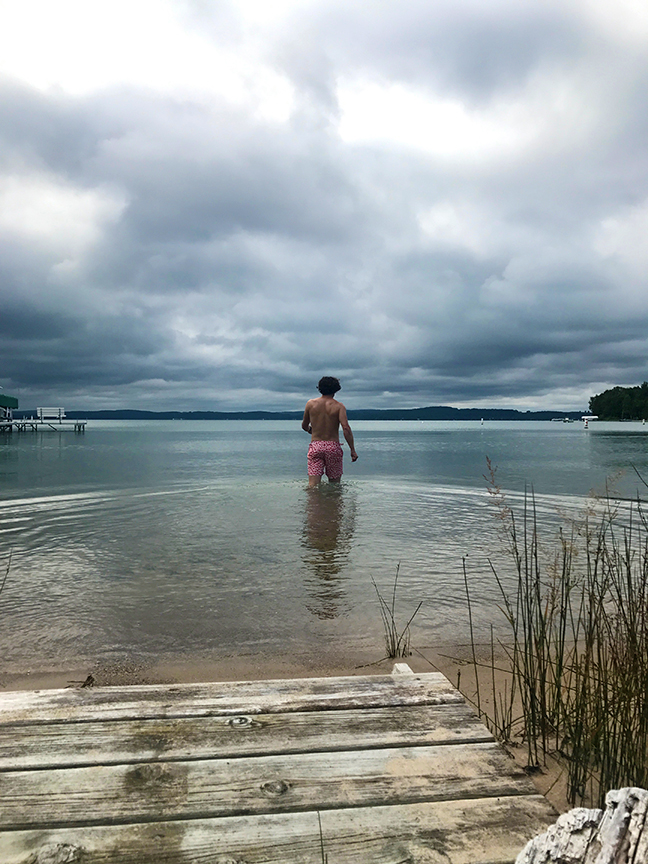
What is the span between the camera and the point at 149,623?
17.9 ft

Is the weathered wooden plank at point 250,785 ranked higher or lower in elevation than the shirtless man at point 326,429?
lower

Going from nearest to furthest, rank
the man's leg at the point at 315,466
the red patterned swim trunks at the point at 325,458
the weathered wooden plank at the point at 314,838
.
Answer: the weathered wooden plank at the point at 314,838
the red patterned swim trunks at the point at 325,458
the man's leg at the point at 315,466

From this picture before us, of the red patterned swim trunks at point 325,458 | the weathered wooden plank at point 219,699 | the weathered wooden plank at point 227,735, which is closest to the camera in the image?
the weathered wooden plank at point 227,735

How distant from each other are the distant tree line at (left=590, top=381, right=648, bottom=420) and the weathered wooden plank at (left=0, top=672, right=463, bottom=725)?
139 meters

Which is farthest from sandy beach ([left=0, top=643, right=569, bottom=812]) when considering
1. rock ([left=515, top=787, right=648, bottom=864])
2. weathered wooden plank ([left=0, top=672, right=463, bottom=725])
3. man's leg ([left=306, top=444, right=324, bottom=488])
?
man's leg ([left=306, top=444, right=324, bottom=488])

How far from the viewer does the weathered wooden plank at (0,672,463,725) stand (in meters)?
2.65

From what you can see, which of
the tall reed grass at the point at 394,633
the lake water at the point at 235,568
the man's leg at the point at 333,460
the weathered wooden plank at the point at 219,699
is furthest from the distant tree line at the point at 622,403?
the weathered wooden plank at the point at 219,699

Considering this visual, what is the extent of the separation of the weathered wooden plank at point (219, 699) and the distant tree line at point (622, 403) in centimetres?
13868

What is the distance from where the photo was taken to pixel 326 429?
13664 millimetres

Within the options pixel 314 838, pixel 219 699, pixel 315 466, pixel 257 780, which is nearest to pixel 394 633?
pixel 219 699

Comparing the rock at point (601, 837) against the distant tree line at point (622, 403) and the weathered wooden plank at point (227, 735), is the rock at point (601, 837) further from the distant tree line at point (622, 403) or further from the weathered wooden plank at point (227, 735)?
the distant tree line at point (622, 403)

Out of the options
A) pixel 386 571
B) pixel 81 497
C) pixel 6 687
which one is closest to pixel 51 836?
pixel 6 687

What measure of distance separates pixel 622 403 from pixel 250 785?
5855 inches

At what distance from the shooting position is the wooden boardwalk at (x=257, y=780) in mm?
1808
